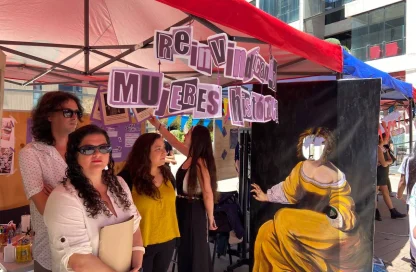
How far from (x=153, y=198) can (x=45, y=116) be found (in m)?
0.93

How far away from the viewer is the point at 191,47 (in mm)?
1852

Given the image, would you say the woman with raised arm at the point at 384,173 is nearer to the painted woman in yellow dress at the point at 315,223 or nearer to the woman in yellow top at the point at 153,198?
the painted woman in yellow dress at the point at 315,223

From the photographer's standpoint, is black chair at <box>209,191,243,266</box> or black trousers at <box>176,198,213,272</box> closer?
black trousers at <box>176,198,213,272</box>

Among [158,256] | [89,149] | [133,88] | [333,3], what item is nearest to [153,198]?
[158,256]

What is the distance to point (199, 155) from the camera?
309 centimetres

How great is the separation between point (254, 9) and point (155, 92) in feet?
2.70

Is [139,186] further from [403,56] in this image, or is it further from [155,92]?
[403,56]

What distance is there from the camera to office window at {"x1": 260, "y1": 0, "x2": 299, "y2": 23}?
72.2 feet

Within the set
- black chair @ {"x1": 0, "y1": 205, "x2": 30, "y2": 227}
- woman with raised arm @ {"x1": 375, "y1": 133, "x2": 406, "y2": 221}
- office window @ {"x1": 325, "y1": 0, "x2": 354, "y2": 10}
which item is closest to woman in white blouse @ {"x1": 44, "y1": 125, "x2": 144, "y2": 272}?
black chair @ {"x1": 0, "y1": 205, "x2": 30, "y2": 227}

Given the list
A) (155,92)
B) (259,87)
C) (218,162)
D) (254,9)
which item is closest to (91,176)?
(155,92)

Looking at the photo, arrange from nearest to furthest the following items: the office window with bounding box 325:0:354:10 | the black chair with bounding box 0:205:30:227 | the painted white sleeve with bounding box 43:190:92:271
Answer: the painted white sleeve with bounding box 43:190:92:271
the black chair with bounding box 0:205:30:227
the office window with bounding box 325:0:354:10

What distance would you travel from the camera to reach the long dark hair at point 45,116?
6.33 feet

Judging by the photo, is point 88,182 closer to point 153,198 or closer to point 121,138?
point 153,198

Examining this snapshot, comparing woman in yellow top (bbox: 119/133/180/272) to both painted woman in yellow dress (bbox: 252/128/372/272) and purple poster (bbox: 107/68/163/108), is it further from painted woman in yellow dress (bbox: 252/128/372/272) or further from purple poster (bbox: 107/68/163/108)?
painted woman in yellow dress (bbox: 252/128/372/272)
